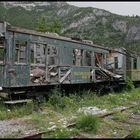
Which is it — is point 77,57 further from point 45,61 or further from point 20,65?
point 20,65

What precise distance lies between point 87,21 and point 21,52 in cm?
12612

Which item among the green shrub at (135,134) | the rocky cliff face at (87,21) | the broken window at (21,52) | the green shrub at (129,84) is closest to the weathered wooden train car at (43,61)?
the broken window at (21,52)

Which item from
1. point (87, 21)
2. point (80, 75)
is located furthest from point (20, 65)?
point (87, 21)

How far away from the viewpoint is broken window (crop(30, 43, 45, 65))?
15602mm

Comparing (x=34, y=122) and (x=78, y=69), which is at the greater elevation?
(x=78, y=69)

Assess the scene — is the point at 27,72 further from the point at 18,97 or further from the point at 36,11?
the point at 36,11

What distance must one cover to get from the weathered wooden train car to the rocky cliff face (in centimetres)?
8329

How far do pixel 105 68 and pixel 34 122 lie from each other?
39.2 ft

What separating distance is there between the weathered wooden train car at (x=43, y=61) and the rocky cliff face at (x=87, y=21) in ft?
273

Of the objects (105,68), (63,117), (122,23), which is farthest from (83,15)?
(63,117)

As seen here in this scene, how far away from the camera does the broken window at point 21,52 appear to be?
1474cm

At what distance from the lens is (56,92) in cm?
1625

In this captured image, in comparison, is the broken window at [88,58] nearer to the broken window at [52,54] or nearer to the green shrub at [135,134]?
the broken window at [52,54]

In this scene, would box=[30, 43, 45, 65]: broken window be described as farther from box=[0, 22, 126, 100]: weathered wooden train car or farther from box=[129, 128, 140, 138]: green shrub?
box=[129, 128, 140, 138]: green shrub
